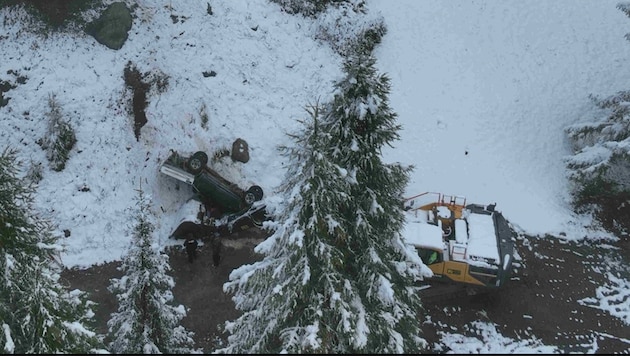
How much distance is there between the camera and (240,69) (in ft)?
79.9

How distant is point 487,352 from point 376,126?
987 centimetres

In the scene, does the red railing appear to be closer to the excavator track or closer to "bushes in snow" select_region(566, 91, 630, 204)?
the excavator track

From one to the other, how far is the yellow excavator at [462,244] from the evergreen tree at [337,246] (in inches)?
267

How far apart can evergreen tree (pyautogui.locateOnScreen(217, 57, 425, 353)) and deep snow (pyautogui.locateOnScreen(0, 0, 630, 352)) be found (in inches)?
399

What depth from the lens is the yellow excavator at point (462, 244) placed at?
1761 centimetres

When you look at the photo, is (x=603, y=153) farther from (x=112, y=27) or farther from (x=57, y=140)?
(x=112, y=27)

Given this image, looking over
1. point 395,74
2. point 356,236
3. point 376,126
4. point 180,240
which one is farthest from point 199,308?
point 395,74

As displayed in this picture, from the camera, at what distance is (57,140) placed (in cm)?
2083

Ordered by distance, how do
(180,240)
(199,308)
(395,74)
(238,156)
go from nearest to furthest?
(199,308), (180,240), (238,156), (395,74)

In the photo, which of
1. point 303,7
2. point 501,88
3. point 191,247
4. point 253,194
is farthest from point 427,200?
point 303,7

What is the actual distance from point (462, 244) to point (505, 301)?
270cm

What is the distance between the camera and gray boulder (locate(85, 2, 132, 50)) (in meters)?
24.2

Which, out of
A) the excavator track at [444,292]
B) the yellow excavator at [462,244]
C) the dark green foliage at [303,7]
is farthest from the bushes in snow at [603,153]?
the dark green foliage at [303,7]

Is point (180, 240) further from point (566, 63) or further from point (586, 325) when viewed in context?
point (566, 63)
